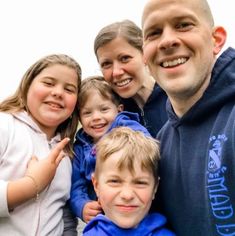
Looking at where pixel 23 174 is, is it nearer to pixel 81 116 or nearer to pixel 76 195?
pixel 76 195

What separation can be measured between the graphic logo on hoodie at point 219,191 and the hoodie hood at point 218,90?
0.63 ft

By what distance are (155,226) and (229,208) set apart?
593mm

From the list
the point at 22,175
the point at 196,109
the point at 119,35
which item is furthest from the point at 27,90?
the point at 196,109

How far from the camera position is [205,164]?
75.3 inches

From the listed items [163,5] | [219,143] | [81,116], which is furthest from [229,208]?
[81,116]


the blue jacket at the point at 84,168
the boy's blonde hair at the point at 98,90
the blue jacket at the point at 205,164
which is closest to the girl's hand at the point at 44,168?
the blue jacket at the point at 84,168

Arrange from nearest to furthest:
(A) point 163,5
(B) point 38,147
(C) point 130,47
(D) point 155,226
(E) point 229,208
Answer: (E) point 229,208
(A) point 163,5
(D) point 155,226
(B) point 38,147
(C) point 130,47

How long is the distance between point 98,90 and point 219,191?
182 centimetres

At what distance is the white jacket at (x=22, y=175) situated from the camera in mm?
2533

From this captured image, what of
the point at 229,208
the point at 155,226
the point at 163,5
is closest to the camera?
the point at 229,208

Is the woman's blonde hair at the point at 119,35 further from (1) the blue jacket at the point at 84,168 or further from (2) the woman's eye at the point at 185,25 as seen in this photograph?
(2) the woman's eye at the point at 185,25

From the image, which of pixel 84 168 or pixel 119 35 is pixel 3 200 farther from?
pixel 119 35

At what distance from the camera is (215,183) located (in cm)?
182

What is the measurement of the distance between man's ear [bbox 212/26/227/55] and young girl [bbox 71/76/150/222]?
91 centimetres
